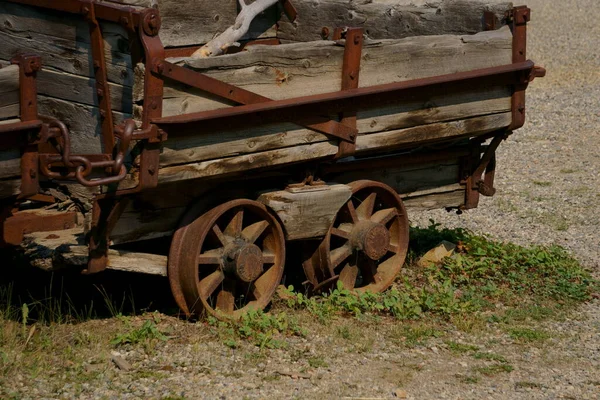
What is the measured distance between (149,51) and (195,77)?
12.9 inches

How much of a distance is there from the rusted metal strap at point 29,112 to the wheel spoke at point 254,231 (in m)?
1.42

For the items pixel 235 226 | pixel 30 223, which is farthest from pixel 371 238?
pixel 30 223

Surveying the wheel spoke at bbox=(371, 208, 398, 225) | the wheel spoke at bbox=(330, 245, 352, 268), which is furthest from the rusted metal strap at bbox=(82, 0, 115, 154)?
the wheel spoke at bbox=(371, 208, 398, 225)

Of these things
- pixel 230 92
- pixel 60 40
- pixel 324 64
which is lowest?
pixel 230 92

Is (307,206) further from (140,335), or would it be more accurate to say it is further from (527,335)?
(527,335)

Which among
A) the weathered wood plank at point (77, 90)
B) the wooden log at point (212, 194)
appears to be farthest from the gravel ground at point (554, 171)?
the weathered wood plank at point (77, 90)

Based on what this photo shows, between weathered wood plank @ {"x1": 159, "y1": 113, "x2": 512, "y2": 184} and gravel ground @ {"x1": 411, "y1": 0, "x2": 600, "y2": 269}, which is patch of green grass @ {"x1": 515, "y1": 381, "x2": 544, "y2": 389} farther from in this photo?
gravel ground @ {"x1": 411, "y1": 0, "x2": 600, "y2": 269}

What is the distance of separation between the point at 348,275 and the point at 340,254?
222mm

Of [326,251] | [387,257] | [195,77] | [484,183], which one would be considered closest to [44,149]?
[195,77]

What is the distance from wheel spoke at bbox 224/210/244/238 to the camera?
614cm

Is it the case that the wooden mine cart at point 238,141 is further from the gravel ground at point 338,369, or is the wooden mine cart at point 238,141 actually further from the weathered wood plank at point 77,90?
the gravel ground at point 338,369

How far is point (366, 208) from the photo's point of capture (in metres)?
6.87

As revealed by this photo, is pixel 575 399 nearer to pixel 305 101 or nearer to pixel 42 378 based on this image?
pixel 305 101

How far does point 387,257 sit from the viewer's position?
7188 mm
